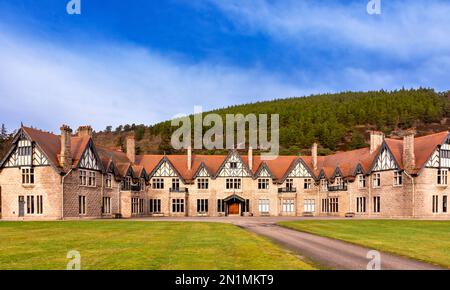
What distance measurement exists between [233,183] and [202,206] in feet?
17.1

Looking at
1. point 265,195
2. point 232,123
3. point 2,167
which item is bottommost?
point 265,195

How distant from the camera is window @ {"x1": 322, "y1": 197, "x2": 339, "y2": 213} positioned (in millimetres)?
58875

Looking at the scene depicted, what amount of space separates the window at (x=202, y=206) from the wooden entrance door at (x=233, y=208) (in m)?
3.25

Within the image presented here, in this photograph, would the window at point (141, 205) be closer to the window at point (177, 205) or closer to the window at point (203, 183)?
the window at point (177, 205)

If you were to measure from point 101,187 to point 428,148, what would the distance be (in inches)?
1388

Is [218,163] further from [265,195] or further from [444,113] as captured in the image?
[444,113]

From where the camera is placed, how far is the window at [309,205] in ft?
204

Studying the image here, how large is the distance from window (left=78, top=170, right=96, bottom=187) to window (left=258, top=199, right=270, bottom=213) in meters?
23.3

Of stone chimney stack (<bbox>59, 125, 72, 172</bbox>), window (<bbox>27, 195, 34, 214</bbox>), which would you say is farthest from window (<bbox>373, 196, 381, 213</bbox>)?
window (<bbox>27, 195, 34, 214</bbox>)

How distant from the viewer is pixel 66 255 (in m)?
15.9

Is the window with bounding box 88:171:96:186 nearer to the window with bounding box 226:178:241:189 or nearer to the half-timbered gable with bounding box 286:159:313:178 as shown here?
the window with bounding box 226:178:241:189

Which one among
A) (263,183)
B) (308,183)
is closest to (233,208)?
(263,183)
